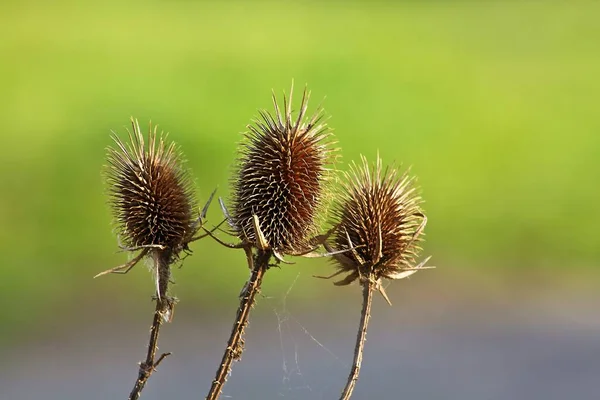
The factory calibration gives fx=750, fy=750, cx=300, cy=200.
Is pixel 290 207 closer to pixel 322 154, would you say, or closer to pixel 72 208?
pixel 322 154

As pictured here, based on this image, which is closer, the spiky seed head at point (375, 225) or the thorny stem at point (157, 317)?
the thorny stem at point (157, 317)

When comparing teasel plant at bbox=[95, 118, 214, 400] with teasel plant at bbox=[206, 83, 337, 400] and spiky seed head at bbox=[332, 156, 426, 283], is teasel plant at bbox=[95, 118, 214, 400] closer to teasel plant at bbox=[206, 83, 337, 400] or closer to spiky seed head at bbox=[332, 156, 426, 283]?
teasel plant at bbox=[206, 83, 337, 400]

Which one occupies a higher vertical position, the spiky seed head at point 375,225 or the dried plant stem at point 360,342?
the spiky seed head at point 375,225

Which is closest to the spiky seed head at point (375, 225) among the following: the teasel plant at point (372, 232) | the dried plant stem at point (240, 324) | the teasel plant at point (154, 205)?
the teasel plant at point (372, 232)

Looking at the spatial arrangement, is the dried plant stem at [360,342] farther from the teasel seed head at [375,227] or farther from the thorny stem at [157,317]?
the thorny stem at [157,317]

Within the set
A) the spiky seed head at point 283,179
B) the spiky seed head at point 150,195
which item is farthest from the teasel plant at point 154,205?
the spiky seed head at point 283,179

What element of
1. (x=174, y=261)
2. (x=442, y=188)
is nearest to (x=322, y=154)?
(x=174, y=261)
